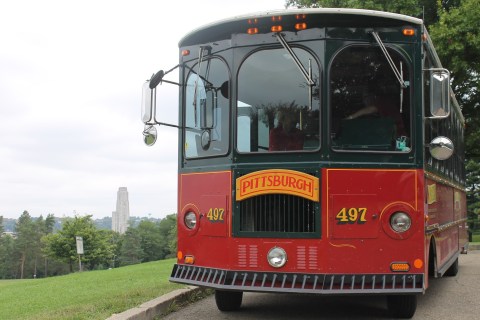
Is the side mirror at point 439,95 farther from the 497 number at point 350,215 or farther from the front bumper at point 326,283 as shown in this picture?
the front bumper at point 326,283

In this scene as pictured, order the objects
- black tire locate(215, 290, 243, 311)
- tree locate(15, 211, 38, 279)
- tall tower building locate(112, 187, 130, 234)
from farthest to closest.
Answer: tall tower building locate(112, 187, 130, 234) → tree locate(15, 211, 38, 279) → black tire locate(215, 290, 243, 311)

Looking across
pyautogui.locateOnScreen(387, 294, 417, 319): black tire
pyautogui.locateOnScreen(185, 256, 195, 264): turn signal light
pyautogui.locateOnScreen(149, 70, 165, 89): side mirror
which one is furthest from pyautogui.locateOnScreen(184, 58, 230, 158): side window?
pyautogui.locateOnScreen(387, 294, 417, 319): black tire

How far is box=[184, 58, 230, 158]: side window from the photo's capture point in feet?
21.0

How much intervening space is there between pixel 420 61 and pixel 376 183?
4.43ft

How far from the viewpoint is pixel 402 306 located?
20.8 ft

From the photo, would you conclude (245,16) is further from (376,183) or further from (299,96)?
(376,183)

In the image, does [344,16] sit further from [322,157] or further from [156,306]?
[156,306]

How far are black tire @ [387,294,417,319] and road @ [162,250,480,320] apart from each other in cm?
21

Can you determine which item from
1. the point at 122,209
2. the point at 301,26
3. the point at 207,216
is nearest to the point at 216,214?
the point at 207,216

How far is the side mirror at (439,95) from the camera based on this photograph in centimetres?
593

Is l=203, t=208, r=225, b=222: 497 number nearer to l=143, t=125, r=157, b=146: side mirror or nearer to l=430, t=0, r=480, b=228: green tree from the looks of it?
l=143, t=125, r=157, b=146: side mirror

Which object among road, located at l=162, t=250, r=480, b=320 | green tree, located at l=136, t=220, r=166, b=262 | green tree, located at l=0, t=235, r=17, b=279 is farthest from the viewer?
green tree, located at l=136, t=220, r=166, b=262

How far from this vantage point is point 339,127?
6.00m

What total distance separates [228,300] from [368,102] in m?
2.95
